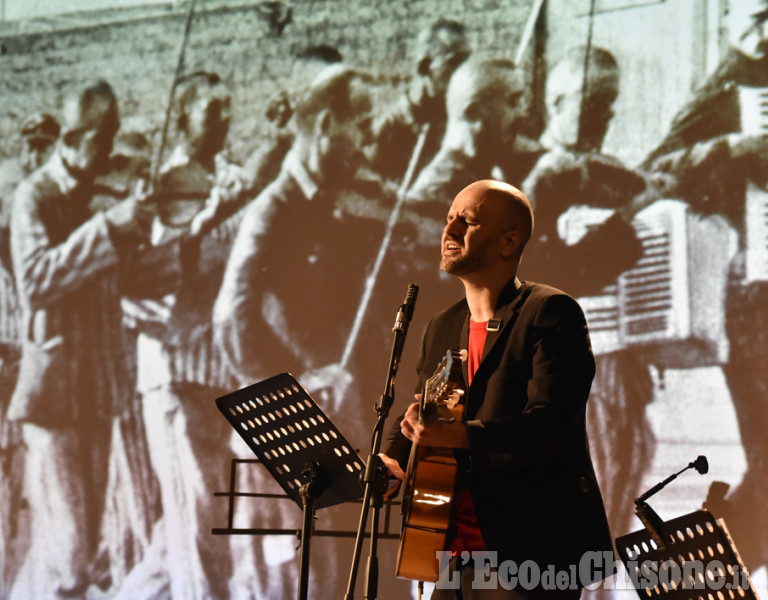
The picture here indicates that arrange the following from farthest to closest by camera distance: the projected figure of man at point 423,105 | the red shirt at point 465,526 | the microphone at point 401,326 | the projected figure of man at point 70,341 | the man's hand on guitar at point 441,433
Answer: the projected figure of man at point 70,341 → the projected figure of man at point 423,105 → the microphone at point 401,326 → the red shirt at point 465,526 → the man's hand on guitar at point 441,433

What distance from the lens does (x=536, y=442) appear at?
2.48 m

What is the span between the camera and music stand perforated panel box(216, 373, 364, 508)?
10.3 feet

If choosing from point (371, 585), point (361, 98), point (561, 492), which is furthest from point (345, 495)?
point (361, 98)

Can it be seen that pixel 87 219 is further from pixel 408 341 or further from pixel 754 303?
pixel 754 303

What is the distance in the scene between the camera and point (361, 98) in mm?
5270

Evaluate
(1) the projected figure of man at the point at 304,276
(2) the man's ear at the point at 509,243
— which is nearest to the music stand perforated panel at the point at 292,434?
→ (2) the man's ear at the point at 509,243

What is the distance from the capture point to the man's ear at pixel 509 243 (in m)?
2.93

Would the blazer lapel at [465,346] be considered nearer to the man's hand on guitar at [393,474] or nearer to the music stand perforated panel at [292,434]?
the man's hand on guitar at [393,474]

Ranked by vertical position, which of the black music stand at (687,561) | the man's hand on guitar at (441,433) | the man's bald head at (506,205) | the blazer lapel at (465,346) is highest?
the man's bald head at (506,205)

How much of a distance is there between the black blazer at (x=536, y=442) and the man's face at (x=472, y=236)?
0.25 m

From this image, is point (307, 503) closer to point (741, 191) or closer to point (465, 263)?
point (465, 263)

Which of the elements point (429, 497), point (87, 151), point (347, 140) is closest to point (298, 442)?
point (429, 497)

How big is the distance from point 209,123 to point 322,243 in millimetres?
1022

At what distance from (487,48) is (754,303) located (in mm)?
1935
